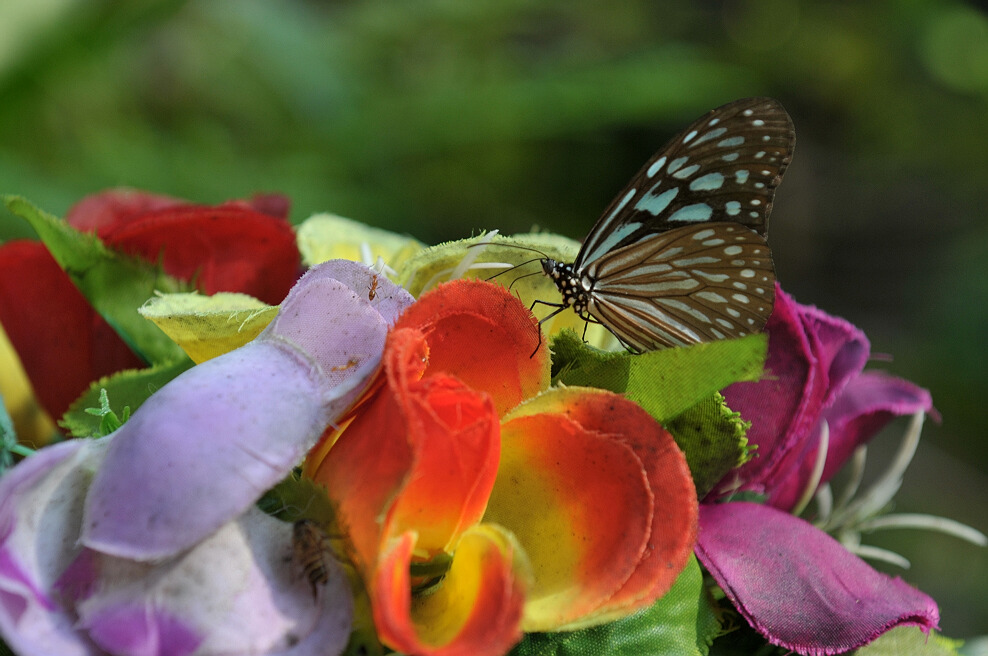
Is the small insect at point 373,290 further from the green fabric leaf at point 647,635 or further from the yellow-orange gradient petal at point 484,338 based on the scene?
the green fabric leaf at point 647,635

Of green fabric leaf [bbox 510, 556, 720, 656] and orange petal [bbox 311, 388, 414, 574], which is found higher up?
orange petal [bbox 311, 388, 414, 574]

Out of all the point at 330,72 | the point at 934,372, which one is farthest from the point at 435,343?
the point at 934,372

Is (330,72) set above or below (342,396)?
below

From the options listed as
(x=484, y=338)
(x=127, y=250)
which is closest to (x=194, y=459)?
(x=484, y=338)

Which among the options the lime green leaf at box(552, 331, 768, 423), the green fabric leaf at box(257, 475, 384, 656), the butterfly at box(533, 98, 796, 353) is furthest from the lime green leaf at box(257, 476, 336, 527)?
the butterfly at box(533, 98, 796, 353)

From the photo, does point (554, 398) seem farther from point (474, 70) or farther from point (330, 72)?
point (474, 70)

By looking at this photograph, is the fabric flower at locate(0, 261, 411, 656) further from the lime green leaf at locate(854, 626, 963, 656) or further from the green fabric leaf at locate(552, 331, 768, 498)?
the lime green leaf at locate(854, 626, 963, 656)

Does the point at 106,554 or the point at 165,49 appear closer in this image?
the point at 106,554
